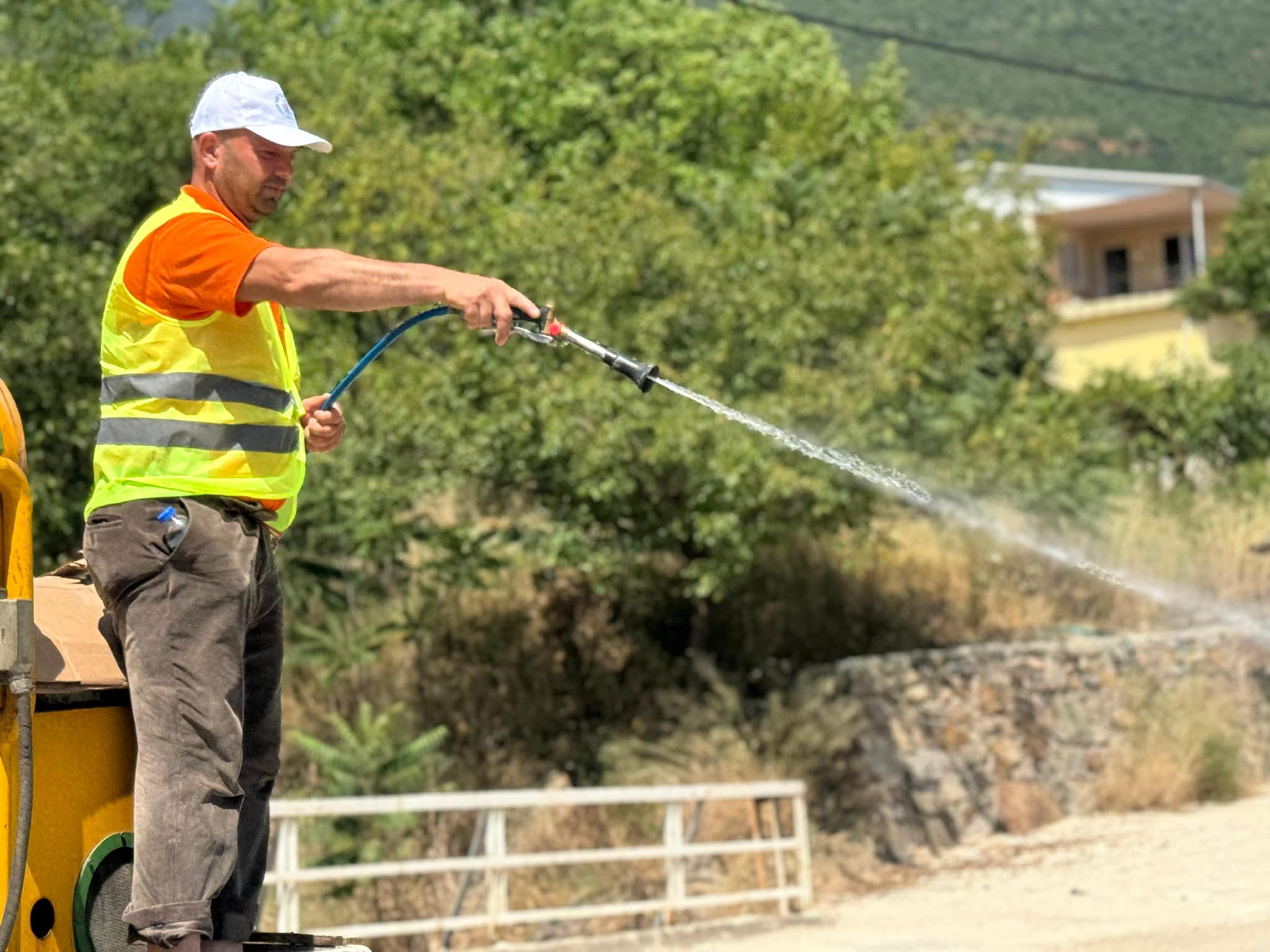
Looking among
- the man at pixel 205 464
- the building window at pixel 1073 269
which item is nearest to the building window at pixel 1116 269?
the building window at pixel 1073 269

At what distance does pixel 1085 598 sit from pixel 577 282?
272 inches

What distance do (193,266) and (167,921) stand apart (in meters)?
1.21

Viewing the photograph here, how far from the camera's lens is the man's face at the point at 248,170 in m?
3.55

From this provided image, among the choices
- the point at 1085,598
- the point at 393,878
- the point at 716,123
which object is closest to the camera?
the point at 393,878

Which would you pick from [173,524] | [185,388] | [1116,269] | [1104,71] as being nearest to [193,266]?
[185,388]

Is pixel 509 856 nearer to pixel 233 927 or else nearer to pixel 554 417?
pixel 554 417

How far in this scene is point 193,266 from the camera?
10.8ft

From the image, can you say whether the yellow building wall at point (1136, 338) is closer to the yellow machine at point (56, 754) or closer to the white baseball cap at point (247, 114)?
the white baseball cap at point (247, 114)

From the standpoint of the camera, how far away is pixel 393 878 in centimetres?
1212

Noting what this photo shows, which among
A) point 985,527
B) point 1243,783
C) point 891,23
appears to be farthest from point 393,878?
point 891,23

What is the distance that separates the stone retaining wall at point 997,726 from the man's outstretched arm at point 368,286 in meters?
11.7

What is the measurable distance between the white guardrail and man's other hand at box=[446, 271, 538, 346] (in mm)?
6151

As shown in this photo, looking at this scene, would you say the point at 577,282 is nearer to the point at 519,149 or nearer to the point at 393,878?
the point at 393,878

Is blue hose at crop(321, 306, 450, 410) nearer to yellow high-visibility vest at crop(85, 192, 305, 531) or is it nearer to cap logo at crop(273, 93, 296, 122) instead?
yellow high-visibility vest at crop(85, 192, 305, 531)
